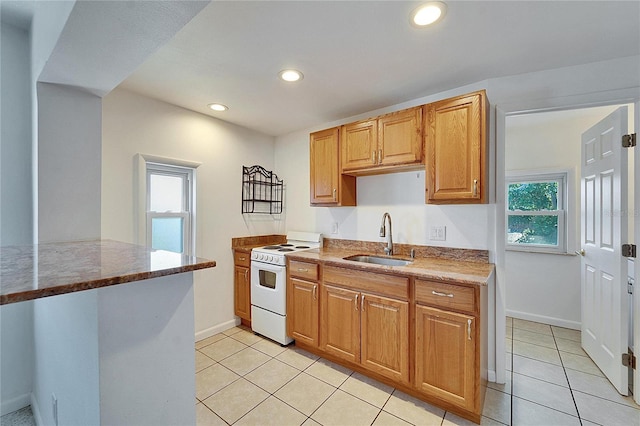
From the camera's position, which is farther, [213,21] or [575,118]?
[575,118]

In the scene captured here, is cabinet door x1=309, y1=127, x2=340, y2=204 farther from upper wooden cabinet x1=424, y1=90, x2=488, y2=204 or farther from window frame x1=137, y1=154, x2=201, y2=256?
window frame x1=137, y1=154, x2=201, y2=256

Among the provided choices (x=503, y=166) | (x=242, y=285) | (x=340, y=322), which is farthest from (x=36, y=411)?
(x=503, y=166)

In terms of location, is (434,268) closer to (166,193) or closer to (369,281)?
(369,281)

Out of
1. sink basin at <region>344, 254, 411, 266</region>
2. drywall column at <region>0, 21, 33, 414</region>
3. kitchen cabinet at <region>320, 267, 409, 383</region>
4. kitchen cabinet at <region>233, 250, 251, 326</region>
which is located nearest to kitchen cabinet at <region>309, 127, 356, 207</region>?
sink basin at <region>344, 254, 411, 266</region>

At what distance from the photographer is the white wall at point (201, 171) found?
2.28 meters

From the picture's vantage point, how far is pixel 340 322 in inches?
89.1

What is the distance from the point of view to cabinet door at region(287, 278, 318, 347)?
2.44m

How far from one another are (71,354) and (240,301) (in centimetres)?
211

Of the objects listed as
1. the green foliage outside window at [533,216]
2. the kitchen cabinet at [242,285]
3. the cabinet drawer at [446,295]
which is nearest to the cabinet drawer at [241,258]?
the kitchen cabinet at [242,285]

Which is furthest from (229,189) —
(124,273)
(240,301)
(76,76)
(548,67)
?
(548,67)

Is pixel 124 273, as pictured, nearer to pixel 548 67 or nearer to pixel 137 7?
pixel 137 7

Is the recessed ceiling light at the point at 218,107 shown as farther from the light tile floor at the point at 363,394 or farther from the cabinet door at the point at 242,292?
the light tile floor at the point at 363,394

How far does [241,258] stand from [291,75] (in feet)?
6.65

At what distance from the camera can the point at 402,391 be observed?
199cm
